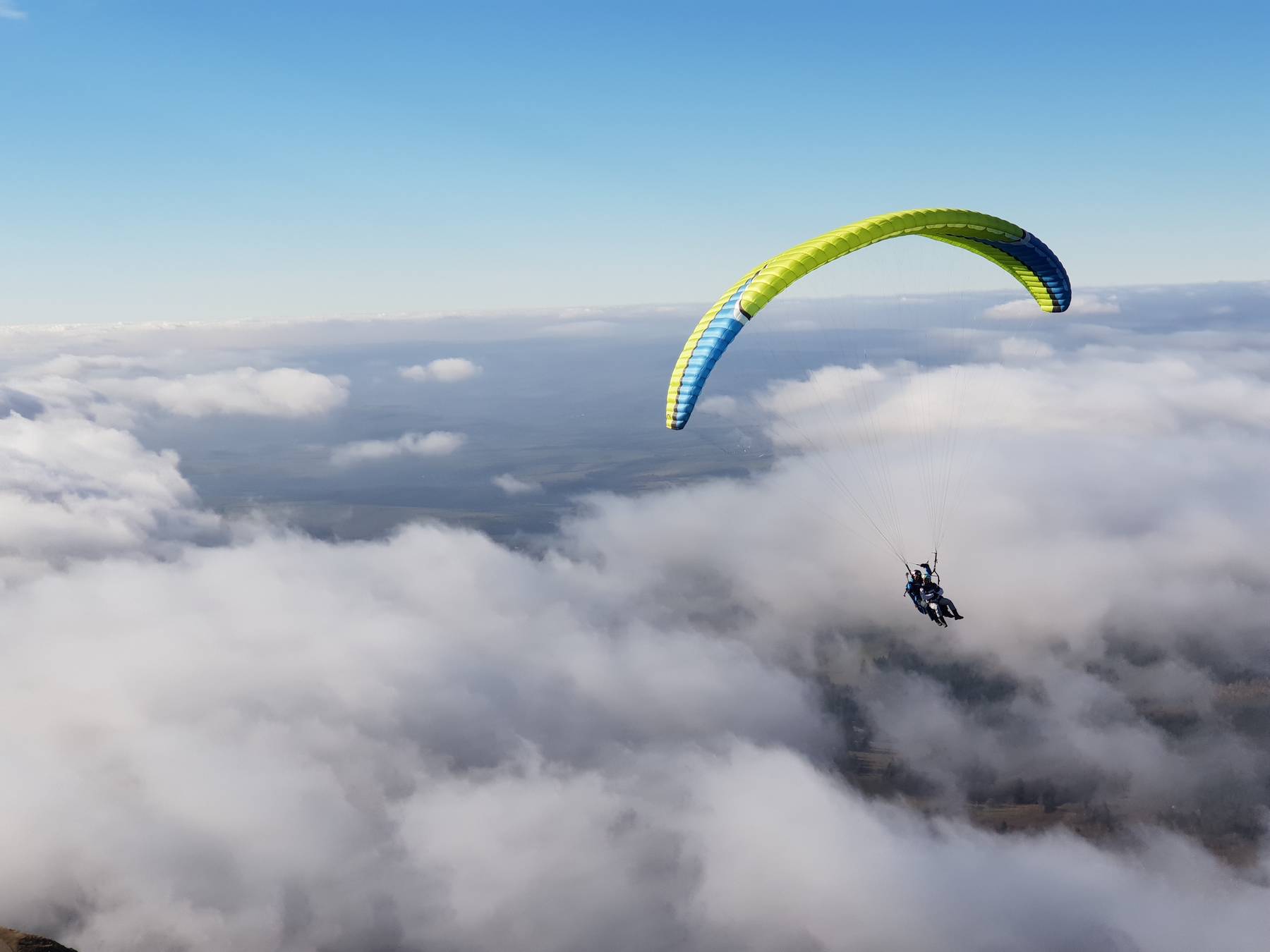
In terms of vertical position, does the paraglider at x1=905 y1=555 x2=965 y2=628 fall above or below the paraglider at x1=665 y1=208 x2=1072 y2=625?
below

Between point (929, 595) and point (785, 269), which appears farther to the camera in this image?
point (929, 595)

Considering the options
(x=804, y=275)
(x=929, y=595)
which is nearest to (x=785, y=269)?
(x=804, y=275)

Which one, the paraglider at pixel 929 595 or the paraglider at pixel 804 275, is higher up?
the paraglider at pixel 804 275

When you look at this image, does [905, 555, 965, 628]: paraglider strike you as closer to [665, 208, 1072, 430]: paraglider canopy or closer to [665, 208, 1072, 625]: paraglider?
[665, 208, 1072, 625]: paraglider

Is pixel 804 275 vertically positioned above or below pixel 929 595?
above

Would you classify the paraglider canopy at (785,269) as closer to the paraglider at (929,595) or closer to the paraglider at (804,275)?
the paraglider at (804,275)

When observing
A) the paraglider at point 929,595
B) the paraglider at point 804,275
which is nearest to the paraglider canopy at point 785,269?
the paraglider at point 804,275

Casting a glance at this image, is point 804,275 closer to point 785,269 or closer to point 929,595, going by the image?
point 785,269

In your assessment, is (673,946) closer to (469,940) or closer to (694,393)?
(469,940)

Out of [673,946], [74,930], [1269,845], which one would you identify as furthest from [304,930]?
[1269,845]

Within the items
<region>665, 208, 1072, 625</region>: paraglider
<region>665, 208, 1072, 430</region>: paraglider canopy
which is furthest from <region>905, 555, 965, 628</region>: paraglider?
<region>665, 208, 1072, 430</region>: paraglider canopy

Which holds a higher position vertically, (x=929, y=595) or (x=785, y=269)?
(x=785, y=269)

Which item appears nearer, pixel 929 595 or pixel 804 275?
pixel 804 275
